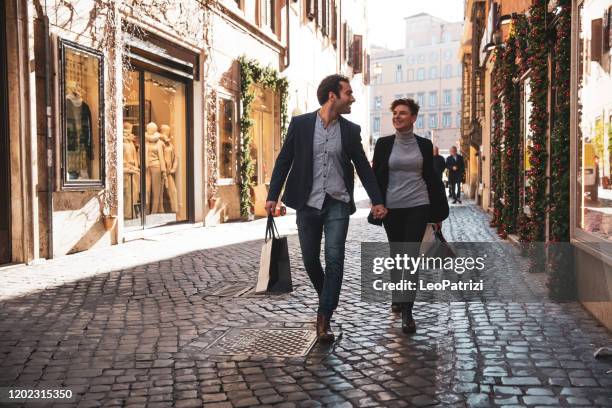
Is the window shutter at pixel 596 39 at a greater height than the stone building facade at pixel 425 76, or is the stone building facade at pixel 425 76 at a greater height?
the stone building facade at pixel 425 76

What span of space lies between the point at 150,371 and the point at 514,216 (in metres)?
7.88

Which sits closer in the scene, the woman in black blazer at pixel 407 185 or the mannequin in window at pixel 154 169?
the woman in black blazer at pixel 407 185

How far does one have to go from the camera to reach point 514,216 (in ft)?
35.9

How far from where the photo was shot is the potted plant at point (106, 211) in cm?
1062

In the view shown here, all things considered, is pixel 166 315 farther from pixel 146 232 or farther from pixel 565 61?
pixel 146 232

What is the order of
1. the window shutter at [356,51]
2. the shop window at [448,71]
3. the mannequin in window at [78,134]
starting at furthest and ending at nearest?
the shop window at [448,71], the window shutter at [356,51], the mannequin in window at [78,134]

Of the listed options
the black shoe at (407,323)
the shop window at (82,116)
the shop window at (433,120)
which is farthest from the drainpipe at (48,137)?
the shop window at (433,120)

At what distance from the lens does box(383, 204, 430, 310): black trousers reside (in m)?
5.34

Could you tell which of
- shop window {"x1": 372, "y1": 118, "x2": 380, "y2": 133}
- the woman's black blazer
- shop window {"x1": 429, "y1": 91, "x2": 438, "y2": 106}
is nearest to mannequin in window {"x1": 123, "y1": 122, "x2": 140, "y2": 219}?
the woman's black blazer

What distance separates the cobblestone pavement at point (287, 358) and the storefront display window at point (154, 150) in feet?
17.0

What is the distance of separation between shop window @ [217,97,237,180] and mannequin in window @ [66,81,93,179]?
5054 millimetres

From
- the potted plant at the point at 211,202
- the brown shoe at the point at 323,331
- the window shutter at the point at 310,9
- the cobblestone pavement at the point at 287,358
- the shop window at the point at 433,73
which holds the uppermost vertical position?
the shop window at the point at 433,73

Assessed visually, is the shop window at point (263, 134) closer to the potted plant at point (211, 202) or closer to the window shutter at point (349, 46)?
the potted plant at point (211, 202)

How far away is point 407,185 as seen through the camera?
17.6 ft
